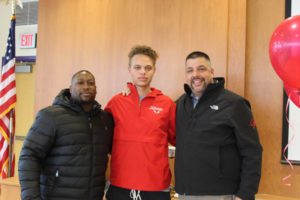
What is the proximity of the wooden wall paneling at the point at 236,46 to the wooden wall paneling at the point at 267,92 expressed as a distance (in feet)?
0.22

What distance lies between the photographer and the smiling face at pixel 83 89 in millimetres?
1969

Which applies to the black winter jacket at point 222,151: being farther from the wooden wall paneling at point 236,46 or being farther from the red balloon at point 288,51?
the wooden wall paneling at point 236,46

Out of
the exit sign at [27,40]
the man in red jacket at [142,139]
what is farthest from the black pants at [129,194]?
the exit sign at [27,40]

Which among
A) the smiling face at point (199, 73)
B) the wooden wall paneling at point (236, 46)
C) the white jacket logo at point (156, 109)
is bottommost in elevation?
the white jacket logo at point (156, 109)

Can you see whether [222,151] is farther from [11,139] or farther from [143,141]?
[11,139]

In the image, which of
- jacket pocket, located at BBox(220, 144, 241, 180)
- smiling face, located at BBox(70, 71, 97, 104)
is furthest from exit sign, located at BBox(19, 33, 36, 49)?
jacket pocket, located at BBox(220, 144, 241, 180)

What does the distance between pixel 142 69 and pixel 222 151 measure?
69cm

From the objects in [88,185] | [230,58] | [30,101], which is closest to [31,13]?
[30,101]

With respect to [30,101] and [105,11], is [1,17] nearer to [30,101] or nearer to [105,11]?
[30,101]

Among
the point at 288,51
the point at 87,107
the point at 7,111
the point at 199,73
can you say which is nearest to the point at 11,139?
the point at 7,111

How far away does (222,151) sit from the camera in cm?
184

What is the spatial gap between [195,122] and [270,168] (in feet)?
3.29

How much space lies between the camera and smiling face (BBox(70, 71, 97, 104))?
1.97 metres

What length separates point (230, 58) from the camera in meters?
2.62
